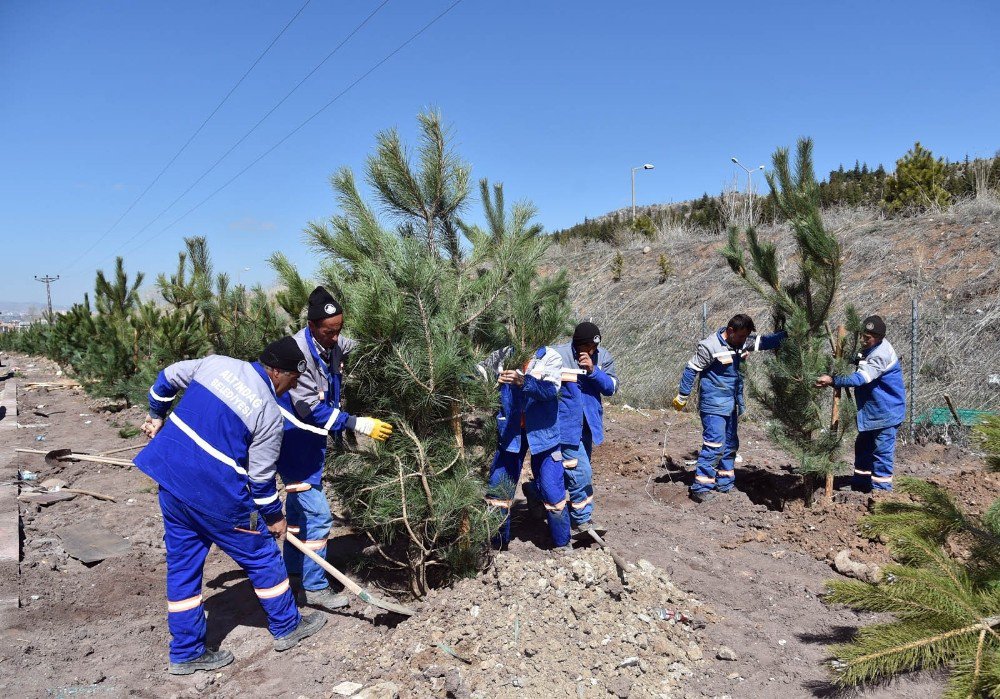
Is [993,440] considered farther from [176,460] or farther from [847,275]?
[847,275]

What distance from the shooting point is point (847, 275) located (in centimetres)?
1224

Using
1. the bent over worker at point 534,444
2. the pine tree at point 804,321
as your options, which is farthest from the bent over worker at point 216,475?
the pine tree at point 804,321

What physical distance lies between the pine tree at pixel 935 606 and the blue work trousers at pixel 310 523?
292 cm

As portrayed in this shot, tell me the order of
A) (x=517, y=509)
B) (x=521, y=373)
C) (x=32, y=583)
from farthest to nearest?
(x=517, y=509) → (x=32, y=583) → (x=521, y=373)

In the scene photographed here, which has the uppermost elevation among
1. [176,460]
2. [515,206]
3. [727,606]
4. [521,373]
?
[515,206]

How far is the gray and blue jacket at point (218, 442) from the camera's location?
10.4 feet

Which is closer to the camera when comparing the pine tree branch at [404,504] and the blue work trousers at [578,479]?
the pine tree branch at [404,504]

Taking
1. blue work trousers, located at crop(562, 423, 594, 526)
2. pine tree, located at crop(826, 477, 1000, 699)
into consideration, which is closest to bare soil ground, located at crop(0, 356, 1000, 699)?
blue work trousers, located at crop(562, 423, 594, 526)

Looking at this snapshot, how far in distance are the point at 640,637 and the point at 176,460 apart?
2.58 meters

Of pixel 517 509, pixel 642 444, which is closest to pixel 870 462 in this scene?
pixel 642 444

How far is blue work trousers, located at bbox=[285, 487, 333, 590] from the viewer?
3895mm

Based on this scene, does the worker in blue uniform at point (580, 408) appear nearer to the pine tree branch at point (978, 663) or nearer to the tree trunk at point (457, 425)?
the tree trunk at point (457, 425)

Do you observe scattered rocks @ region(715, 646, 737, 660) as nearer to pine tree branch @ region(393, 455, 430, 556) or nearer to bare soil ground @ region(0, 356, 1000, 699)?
bare soil ground @ region(0, 356, 1000, 699)

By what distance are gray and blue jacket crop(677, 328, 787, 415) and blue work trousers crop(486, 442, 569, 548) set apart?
2.07 m
